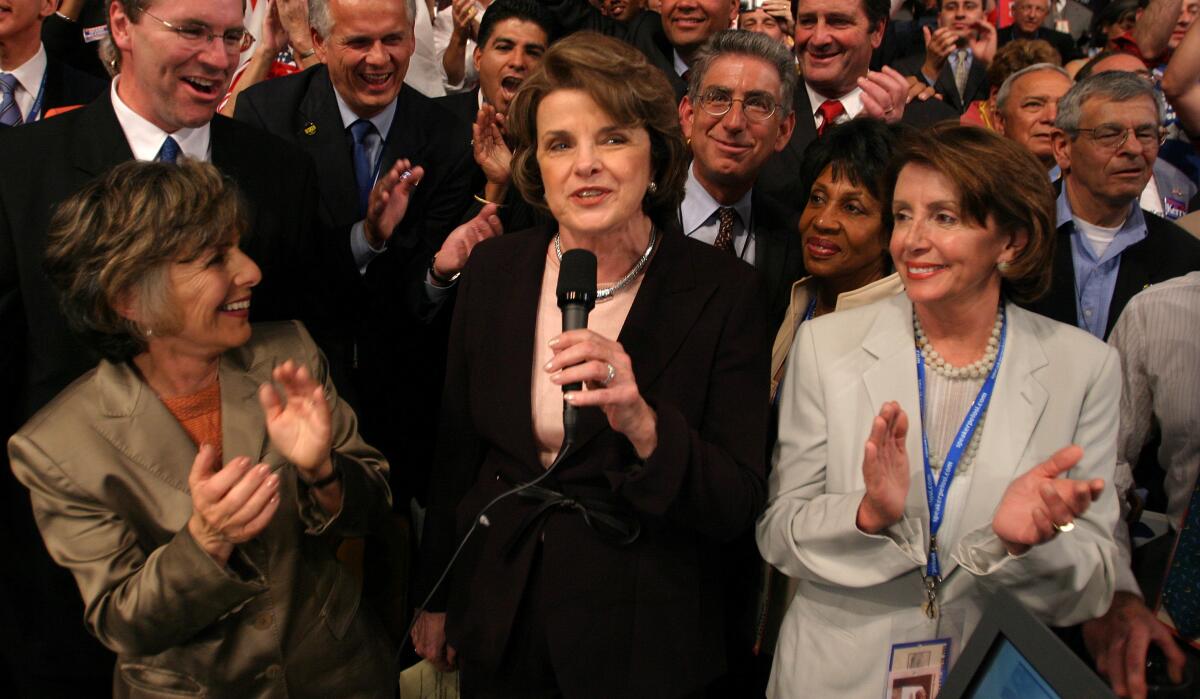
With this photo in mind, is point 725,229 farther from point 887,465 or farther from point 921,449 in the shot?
point 887,465

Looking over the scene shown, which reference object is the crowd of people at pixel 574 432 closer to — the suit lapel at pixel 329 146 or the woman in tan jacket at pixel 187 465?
the woman in tan jacket at pixel 187 465

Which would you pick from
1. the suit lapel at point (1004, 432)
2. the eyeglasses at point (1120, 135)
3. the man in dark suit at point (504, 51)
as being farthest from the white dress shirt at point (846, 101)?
the suit lapel at point (1004, 432)

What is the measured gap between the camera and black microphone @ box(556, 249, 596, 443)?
1737 millimetres

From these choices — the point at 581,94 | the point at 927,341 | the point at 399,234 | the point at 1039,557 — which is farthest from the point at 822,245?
the point at 399,234

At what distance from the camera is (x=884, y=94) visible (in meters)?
3.35

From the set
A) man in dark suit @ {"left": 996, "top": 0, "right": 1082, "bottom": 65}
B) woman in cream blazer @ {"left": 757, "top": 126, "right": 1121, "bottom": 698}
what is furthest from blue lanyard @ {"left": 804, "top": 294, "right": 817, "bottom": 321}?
man in dark suit @ {"left": 996, "top": 0, "right": 1082, "bottom": 65}

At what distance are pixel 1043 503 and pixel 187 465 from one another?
1.58 m

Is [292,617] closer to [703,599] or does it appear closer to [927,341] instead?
[703,599]

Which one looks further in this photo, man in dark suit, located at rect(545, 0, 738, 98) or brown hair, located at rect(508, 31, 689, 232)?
man in dark suit, located at rect(545, 0, 738, 98)

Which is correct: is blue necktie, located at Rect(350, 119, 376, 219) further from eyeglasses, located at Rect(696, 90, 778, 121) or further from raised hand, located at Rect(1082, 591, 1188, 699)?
raised hand, located at Rect(1082, 591, 1188, 699)

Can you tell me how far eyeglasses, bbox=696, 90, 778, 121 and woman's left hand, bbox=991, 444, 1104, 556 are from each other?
163cm

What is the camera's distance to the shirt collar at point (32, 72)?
142 inches

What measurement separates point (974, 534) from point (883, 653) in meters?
0.31

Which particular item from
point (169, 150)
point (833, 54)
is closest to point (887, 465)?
point (169, 150)
